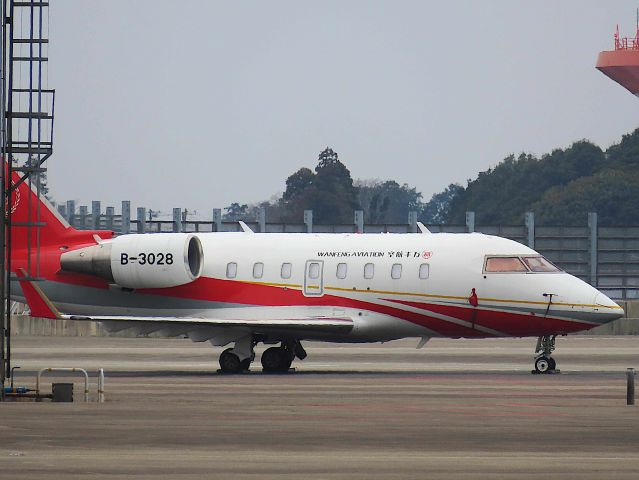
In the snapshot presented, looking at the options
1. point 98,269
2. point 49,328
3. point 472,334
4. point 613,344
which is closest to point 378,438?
point 472,334

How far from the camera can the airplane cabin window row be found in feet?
124

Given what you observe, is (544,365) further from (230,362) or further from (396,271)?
(230,362)

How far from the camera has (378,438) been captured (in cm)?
2180

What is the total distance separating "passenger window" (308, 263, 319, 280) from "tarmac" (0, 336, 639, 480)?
2327 millimetres

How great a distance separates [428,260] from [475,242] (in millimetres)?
1227

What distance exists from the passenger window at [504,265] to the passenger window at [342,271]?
338cm

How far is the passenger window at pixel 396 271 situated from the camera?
3822 centimetres

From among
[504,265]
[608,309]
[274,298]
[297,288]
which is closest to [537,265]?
[504,265]

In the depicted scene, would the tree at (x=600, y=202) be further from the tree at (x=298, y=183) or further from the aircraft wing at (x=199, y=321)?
the aircraft wing at (x=199, y=321)

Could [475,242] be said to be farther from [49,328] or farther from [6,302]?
[49,328]

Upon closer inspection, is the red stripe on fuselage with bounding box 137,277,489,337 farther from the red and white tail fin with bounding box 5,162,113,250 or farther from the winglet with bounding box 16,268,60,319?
the winglet with bounding box 16,268,60,319

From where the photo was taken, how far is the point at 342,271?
38.7m

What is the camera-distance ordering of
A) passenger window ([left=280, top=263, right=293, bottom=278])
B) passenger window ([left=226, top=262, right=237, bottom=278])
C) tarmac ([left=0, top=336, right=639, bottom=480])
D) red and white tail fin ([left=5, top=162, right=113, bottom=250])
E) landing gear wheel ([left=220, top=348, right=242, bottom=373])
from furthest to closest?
red and white tail fin ([left=5, top=162, right=113, bottom=250]) → passenger window ([left=226, top=262, right=237, bottom=278]) → passenger window ([left=280, top=263, right=293, bottom=278]) → landing gear wheel ([left=220, top=348, right=242, bottom=373]) → tarmac ([left=0, top=336, right=639, bottom=480])

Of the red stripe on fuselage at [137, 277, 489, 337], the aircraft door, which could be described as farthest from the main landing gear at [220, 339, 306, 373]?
the aircraft door
